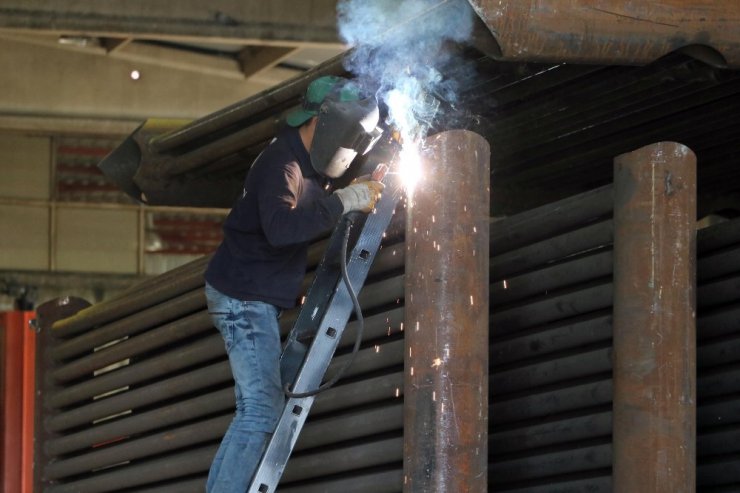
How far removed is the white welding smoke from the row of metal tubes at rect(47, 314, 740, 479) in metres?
0.94

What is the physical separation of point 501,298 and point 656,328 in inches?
34.2

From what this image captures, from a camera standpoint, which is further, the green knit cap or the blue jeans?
the green knit cap

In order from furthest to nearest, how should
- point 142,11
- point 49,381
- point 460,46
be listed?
point 142,11 → point 49,381 → point 460,46

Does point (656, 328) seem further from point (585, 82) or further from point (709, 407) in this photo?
point (585, 82)

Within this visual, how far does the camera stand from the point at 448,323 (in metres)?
4.20

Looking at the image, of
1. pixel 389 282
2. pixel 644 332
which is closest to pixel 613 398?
pixel 644 332

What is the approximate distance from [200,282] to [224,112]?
0.83m

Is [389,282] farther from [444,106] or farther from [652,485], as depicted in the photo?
[652,485]

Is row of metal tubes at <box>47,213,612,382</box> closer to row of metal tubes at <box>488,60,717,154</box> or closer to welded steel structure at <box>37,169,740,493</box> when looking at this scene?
welded steel structure at <box>37,169,740,493</box>

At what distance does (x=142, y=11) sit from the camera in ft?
32.4

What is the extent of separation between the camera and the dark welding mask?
4.68m

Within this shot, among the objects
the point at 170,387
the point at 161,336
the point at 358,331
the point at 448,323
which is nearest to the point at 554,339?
the point at 448,323

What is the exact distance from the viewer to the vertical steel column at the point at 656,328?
4.00 m

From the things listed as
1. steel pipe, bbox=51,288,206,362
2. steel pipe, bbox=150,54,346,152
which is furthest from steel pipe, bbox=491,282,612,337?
steel pipe, bbox=51,288,206,362
